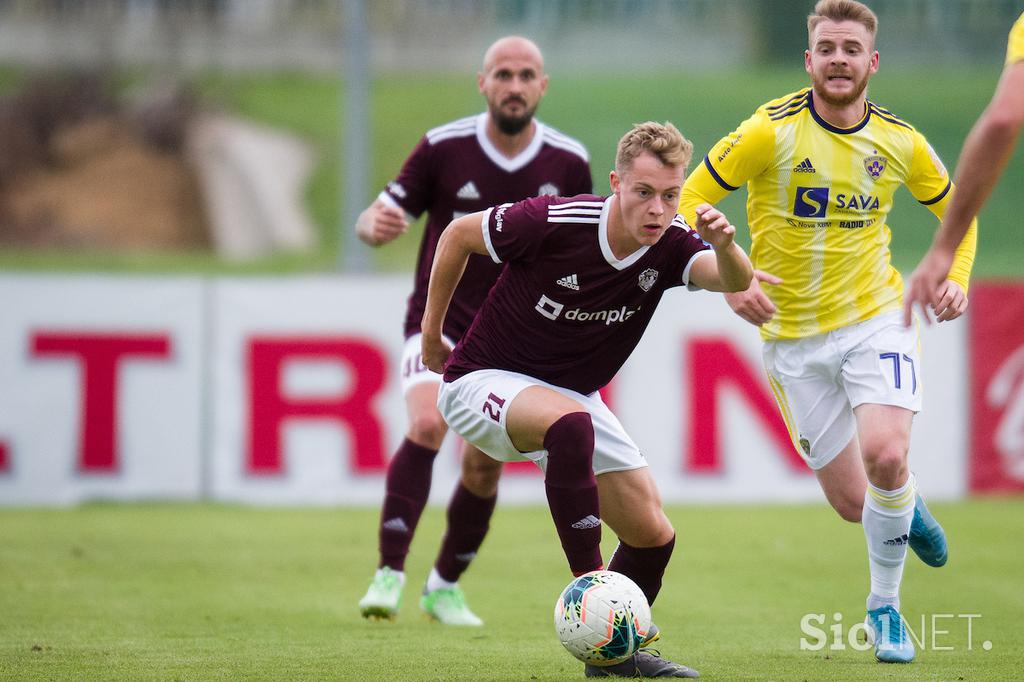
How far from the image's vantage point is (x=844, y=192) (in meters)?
5.79

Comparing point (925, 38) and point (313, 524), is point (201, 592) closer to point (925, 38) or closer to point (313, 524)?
point (313, 524)

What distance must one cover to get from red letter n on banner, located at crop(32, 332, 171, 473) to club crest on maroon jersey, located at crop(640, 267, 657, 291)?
22.7 ft

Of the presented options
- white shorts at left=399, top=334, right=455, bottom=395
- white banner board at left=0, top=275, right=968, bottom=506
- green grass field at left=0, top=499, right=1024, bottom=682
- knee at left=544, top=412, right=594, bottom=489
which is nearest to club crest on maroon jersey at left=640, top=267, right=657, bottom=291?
knee at left=544, top=412, right=594, bottom=489

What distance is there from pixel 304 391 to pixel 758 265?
19.2ft

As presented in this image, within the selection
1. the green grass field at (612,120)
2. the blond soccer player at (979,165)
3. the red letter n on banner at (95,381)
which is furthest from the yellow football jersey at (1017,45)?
the green grass field at (612,120)

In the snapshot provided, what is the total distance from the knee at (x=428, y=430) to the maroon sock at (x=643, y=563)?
1485 mm

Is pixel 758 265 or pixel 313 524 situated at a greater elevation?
pixel 758 265

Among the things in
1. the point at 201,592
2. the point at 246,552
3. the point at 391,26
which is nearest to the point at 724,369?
the point at 246,552

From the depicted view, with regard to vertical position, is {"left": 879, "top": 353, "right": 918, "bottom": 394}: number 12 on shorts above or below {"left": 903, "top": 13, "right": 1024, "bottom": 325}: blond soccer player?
below

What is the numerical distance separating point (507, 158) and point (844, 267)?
5.72ft

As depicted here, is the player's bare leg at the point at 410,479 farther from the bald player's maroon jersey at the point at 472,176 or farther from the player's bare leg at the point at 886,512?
the player's bare leg at the point at 886,512

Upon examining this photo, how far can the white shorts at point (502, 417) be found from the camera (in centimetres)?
521

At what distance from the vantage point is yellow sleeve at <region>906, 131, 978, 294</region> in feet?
19.0

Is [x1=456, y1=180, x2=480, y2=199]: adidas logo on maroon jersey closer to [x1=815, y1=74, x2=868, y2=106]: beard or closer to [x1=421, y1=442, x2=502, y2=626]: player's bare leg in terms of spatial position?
[x1=421, y1=442, x2=502, y2=626]: player's bare leg
